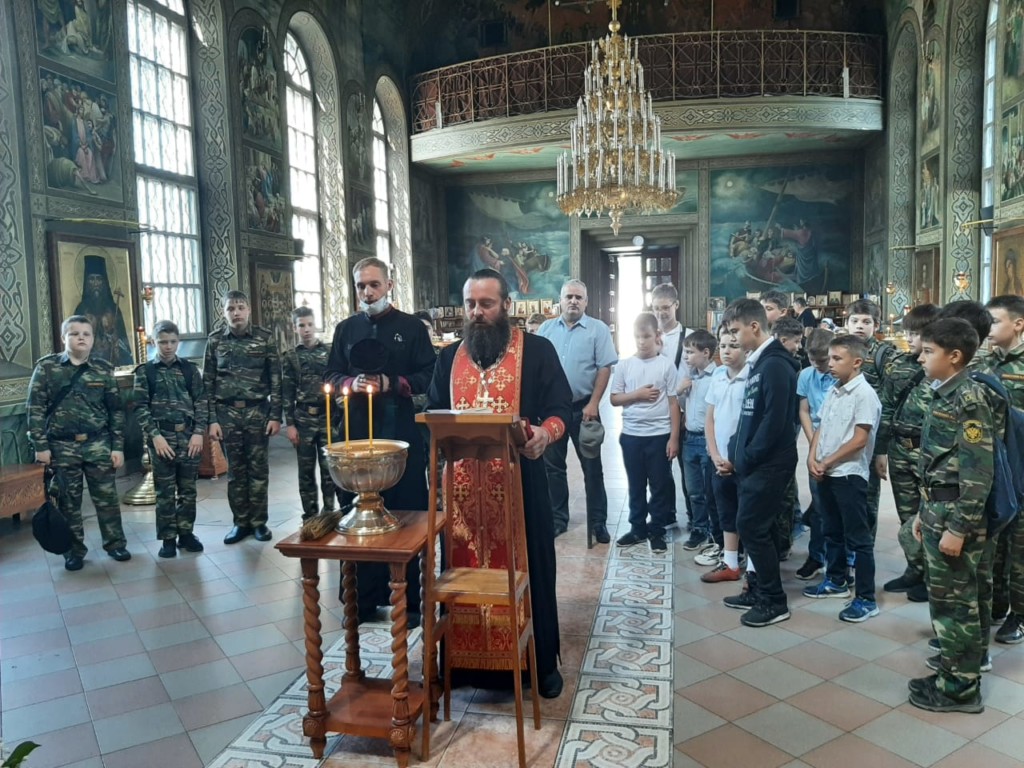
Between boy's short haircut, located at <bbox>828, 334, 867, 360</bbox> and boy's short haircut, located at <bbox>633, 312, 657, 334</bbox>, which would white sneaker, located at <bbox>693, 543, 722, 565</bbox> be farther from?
boy's short haircut, located at <bbox>828, 334, 867, 360</bbox>

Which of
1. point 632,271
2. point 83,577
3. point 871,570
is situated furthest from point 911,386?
point 632,271

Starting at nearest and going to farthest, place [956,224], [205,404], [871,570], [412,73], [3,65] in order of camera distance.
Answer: [871,570] → [205,404] → [3,65] → [956,224] → [412,73]

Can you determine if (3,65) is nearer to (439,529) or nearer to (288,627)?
(288,627)

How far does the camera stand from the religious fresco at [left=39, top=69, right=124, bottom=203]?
310 inches

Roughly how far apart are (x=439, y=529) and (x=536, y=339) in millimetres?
973

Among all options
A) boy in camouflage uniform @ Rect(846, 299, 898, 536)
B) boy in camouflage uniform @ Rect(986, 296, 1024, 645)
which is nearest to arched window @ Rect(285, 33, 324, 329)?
boy in camouflage uniform @ Rect(846, 299, 898, 536)

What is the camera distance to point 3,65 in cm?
732

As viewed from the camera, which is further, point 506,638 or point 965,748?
point 506,638

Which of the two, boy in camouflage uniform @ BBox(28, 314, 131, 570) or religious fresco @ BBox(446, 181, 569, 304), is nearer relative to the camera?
boy in camouflage uniform @ BBox(28, 314, 131, 570)

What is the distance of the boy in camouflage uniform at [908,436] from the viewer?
173 inches

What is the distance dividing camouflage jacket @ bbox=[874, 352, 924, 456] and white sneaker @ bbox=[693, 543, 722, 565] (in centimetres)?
121

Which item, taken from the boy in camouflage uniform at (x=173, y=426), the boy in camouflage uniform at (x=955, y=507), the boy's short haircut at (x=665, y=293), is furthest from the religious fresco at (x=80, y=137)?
the boy in camouflage uniform at (x=955, y=507)

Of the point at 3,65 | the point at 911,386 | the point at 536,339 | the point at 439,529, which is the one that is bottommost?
the point at 439,529

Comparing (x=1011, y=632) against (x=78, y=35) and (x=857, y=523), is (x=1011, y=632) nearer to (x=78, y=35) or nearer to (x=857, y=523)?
(x=857, y=523)
